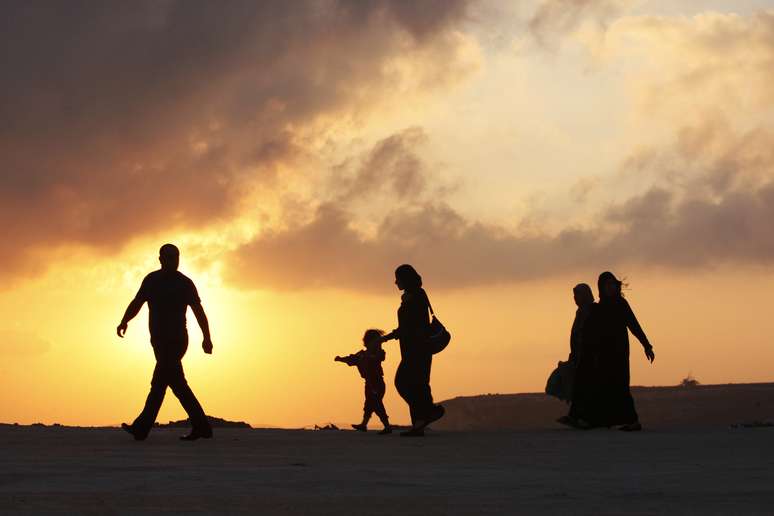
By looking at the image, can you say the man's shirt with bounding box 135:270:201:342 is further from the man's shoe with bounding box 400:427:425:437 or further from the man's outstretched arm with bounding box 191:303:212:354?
the man's shoe with bounding box 400:427:425:437

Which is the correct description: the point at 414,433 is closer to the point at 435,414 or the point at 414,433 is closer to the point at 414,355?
the point at 435,414

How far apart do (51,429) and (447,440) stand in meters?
6.00

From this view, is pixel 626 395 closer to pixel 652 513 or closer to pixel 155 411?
pixel 155 411

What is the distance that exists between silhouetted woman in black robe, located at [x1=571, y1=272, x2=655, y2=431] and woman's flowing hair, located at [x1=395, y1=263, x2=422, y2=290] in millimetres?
3005

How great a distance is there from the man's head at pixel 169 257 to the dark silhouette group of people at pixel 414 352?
12 mm

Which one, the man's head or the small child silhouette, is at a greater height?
the man's head

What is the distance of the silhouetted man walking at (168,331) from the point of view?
16.4 m

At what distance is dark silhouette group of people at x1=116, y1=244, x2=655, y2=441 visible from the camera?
53.9 ft

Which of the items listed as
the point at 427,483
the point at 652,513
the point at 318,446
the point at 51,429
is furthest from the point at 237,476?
the point at 51,429

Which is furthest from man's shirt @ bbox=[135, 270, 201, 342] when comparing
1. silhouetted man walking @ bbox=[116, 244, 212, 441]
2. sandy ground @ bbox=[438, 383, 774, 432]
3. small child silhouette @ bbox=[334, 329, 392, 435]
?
sandy ground @ bbox=[438, 383, 774, 432]

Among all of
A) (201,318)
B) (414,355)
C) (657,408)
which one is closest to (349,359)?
(414,355)

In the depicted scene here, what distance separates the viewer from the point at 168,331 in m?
16.6

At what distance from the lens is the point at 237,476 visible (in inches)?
404

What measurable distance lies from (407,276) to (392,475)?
27.1 feet
